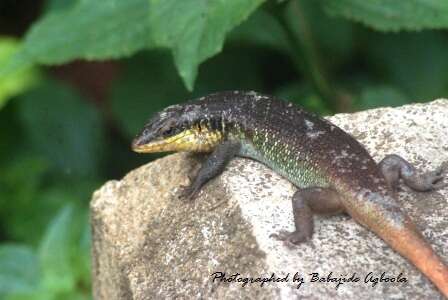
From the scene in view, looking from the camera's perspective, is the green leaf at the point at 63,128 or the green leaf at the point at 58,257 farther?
the green leaf at the point at 63,128

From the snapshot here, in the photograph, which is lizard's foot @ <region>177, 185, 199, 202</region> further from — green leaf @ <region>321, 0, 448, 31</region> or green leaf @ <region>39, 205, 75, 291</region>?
green leaf @ <region>321, 0, 448, 31</region>

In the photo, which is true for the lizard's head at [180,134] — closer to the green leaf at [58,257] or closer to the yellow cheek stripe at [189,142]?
the yellow cheek stripe at [189,142]

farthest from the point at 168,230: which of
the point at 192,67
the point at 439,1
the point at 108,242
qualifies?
the point at 439,1

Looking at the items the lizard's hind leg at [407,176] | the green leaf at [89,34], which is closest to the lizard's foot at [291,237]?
the lizard's hind leg at [407,176]

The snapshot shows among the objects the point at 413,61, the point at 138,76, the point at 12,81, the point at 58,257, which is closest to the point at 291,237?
the point at 58,257

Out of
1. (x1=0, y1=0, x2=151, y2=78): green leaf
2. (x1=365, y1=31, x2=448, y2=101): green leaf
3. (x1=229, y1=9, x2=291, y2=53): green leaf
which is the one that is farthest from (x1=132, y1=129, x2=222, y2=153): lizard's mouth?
(x1=365, y1=31, x2=448, y2=101): green leaf

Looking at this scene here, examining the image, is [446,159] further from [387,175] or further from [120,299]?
[120,299]
